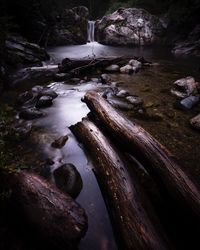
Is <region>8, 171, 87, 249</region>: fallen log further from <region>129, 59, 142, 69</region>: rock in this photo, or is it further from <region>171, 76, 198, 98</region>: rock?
<region>129, 59, 142, 69</region>: rock

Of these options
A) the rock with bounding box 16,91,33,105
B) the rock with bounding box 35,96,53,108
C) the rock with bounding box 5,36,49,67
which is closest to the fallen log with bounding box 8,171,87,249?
the rock with bounding box 35,96,53,108

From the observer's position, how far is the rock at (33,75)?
853cm

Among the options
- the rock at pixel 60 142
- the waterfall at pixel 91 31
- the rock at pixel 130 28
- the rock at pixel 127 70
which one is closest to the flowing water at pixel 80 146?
the rock at pixel 60 142

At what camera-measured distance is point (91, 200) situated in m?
3.17

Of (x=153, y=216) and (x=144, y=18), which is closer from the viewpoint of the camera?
(x=153, y=216)

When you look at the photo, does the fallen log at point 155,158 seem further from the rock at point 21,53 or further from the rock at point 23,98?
the rock at point 21,53

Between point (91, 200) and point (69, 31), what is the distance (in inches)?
705

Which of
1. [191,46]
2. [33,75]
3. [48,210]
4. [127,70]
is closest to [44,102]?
[33,75]

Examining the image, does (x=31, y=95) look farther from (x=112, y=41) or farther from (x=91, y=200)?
(x=112, y=41)

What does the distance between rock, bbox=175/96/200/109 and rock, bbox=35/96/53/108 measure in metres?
3.48

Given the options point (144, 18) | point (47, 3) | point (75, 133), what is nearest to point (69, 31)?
point (47, 3)

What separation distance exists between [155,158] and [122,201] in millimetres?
864

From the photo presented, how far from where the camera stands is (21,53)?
35.4 feet

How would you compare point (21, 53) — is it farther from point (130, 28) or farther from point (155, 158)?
point (130, 28)
